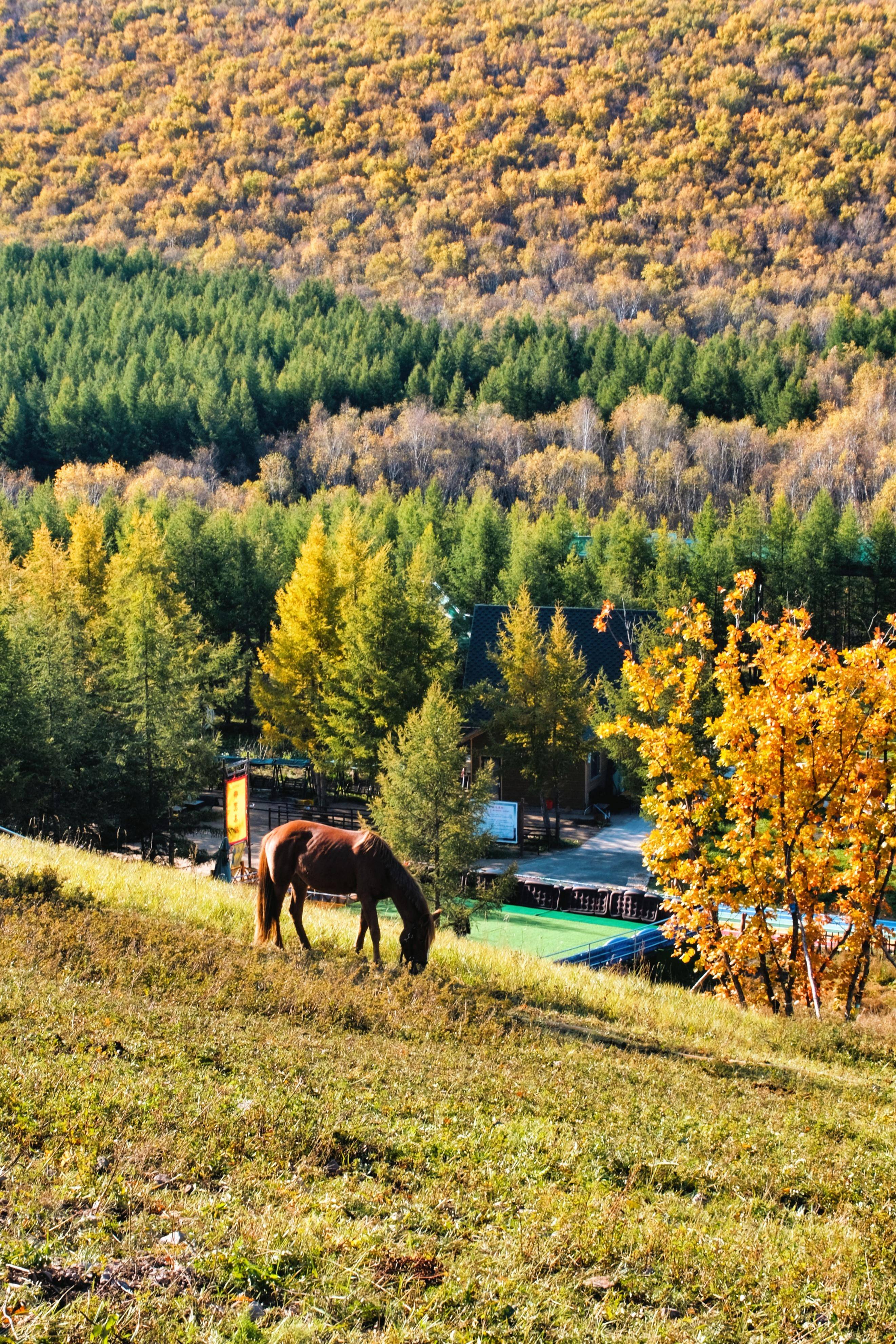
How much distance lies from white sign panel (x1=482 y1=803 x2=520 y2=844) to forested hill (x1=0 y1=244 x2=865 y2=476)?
7422 cm

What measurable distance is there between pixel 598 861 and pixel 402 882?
91.6 feet

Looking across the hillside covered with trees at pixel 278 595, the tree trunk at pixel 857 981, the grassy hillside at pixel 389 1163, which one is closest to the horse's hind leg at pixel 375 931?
the grassy hillside at pixel 389 1163

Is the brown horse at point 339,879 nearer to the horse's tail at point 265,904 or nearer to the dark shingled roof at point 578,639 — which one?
the horse's tail at point 265,904

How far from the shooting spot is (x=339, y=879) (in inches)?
488

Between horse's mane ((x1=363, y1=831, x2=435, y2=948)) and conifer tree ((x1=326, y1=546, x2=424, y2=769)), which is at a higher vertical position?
conifer tree ((x1=326, y1=546, x2=424, y2=769))

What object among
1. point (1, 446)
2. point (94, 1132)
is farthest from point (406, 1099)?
point (1, 446)

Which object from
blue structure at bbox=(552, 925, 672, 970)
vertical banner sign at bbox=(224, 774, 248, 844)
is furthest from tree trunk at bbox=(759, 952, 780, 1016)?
vertical banner sign at bbox=(224, 774, 248, 844)

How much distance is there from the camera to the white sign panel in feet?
129

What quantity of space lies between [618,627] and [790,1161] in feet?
151

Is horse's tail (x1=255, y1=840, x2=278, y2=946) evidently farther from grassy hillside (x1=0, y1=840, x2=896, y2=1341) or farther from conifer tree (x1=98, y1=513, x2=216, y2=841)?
conifer tree (x1=98, y1=513, x2=216, y2=841)

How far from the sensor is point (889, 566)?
64250mm

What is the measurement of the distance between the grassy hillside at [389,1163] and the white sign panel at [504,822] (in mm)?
26945

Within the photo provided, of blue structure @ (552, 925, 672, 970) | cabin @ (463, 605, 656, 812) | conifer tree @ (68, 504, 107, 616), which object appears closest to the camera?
blue structure @ (552, 925, 672, 970)

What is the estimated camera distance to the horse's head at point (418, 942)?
41.2 feet
